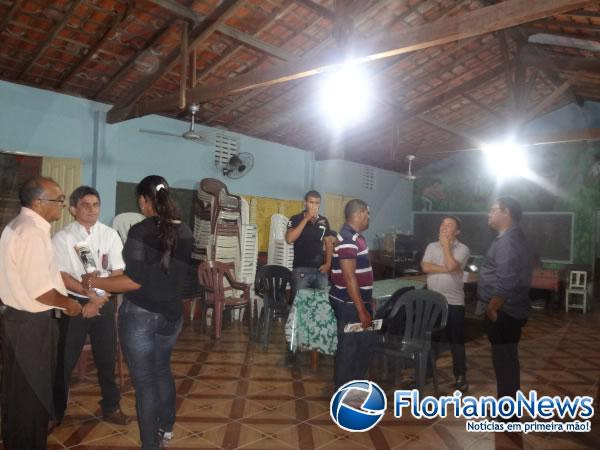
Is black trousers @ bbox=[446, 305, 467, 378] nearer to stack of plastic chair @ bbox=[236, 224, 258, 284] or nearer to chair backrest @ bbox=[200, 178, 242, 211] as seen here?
stack of plastic chair @ bbox=[236, 224, 258, 284]

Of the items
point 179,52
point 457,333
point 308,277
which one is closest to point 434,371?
point 457,333

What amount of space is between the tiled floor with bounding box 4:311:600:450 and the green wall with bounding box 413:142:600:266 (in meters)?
4.11

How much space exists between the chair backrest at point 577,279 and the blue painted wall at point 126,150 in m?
4.38

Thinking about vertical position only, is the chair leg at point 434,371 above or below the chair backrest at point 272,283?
below

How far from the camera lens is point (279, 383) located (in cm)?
378

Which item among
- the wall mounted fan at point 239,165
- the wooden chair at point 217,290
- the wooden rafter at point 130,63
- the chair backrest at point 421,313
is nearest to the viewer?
the chair backrest at point 421,313

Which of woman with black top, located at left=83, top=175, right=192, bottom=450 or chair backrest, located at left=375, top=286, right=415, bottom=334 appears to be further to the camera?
chair backrest, located at left=375, top=286, right=415, bottom=334

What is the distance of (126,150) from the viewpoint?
577cm

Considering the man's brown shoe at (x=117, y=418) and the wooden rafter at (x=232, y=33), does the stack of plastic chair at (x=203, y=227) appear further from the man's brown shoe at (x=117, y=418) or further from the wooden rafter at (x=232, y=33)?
the man's brown shoe at (x=117, y=418)

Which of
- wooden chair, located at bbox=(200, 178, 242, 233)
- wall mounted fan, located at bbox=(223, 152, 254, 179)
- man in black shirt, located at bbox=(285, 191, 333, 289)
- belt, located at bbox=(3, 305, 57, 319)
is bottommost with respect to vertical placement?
belt, located at bbox=(3, 305, 57, 319)

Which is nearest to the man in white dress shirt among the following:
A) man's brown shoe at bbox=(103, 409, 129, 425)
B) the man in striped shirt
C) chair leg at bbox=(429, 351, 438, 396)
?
man's brown shoe at bbox=(103, 409, 129, 425)

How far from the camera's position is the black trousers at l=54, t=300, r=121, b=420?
8.68 feet

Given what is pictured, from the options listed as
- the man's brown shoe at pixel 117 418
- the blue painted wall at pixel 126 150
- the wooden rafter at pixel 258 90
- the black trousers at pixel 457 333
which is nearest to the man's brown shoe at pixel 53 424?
the man's brown shoe at pixel 117 418

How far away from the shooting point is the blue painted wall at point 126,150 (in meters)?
4.90
